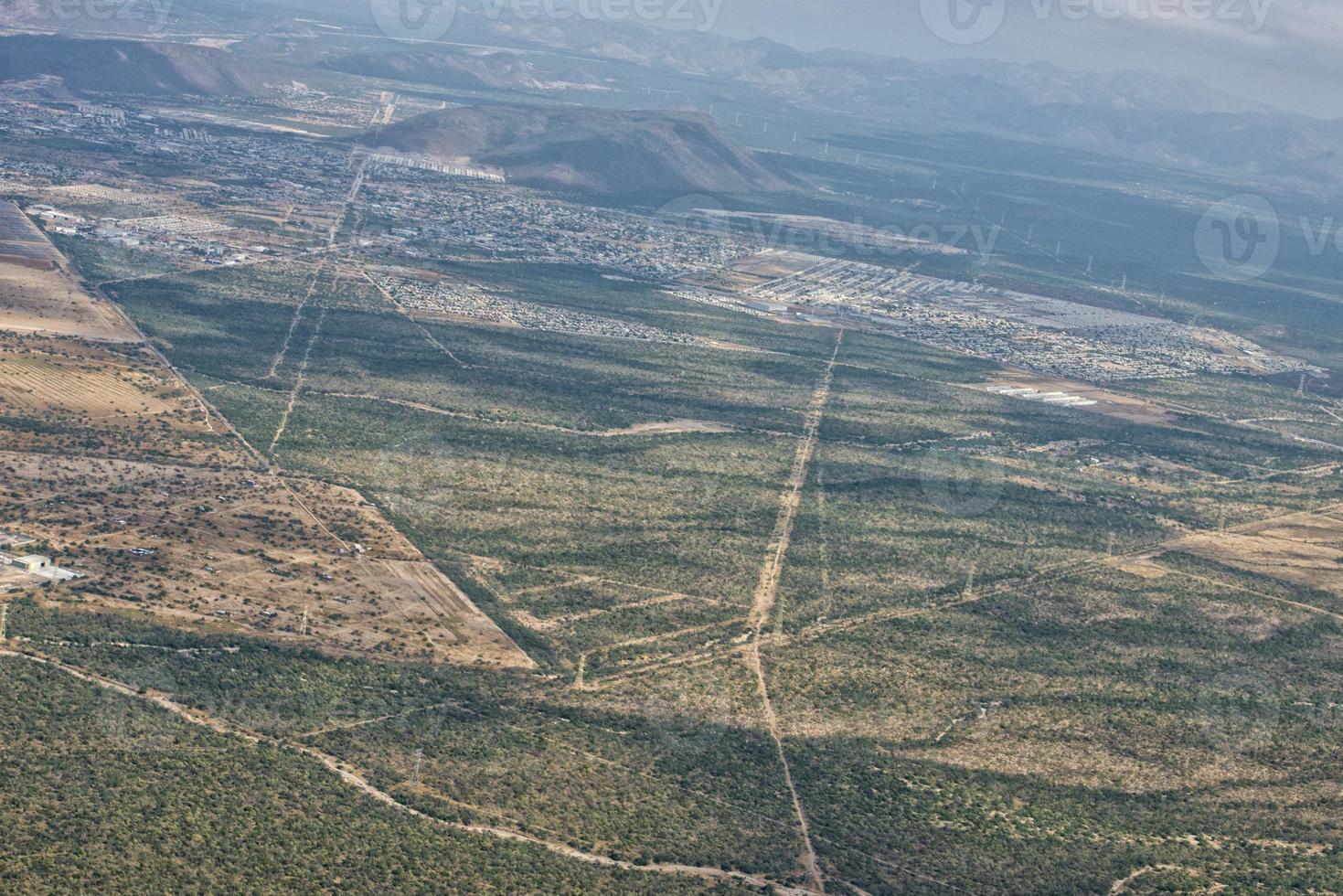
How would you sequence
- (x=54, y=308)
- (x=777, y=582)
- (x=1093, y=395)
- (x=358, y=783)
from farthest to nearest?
(x=1093, y=395)
(x=54, y=308)
(x=777, y=582)
(x=358, y=783)

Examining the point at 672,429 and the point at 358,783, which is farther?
the point at 672,429

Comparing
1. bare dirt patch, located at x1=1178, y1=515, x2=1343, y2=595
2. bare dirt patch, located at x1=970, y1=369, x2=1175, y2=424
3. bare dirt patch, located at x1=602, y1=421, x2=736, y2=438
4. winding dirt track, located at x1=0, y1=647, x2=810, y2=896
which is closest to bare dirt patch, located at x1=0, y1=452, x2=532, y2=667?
winding dirt track, located at x1=0, y1=647, x2=810, y2=896

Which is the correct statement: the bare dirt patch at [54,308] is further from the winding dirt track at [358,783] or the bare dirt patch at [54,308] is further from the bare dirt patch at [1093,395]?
the bare dirt patch at [1093,395]

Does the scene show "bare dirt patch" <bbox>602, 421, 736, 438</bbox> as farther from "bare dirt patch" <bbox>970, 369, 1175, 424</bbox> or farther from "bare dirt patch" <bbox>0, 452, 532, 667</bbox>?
"bare dirt patch" <bbox>970, 369, 1175, 424</bbox>

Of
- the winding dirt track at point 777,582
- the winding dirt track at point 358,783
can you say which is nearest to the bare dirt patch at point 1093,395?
the winding dirt track at point 777,582

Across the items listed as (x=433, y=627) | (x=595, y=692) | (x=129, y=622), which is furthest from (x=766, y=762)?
(x=129, y=622)

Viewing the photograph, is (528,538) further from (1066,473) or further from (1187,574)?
(1066,473)

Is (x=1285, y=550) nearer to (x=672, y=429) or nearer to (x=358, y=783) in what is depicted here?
(x=672, y=429)

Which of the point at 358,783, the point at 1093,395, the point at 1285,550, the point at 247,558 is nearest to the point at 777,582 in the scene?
the point at 247,558
